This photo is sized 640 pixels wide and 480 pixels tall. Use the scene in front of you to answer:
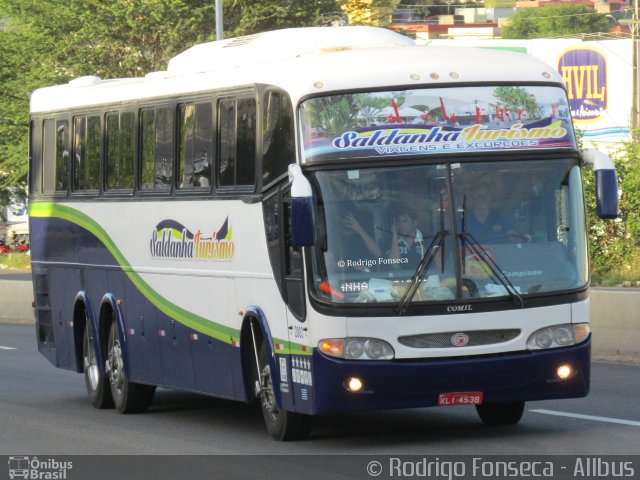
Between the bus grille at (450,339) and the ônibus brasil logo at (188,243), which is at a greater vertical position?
the ônibus brasil logo at (188,243)

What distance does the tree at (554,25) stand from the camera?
146250 mm

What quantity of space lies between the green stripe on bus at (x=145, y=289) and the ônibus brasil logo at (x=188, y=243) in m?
0.44

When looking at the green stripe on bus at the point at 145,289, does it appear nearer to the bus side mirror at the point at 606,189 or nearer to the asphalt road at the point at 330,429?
the asphalt road at the point at 330,429

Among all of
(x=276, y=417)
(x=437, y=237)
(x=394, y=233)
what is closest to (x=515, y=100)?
(x=437, y=237)

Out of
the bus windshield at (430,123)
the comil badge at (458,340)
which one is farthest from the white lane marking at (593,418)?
the bus windshield at (430,123)

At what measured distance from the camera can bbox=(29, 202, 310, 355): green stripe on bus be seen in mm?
13625

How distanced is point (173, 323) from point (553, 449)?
4.50 meters

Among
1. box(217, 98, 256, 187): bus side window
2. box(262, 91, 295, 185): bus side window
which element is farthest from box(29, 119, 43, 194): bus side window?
box(262, 91, 295, 185): bus side window

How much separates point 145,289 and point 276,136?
3.51 metres

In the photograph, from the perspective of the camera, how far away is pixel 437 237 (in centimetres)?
1183

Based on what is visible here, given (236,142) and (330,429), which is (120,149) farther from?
(330,429)

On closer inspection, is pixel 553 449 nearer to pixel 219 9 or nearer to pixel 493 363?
pixel 493 363

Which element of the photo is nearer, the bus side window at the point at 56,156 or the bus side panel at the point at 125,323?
the bus side panel at the point at 125,323

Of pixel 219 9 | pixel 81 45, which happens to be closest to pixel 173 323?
pixel 219 9
